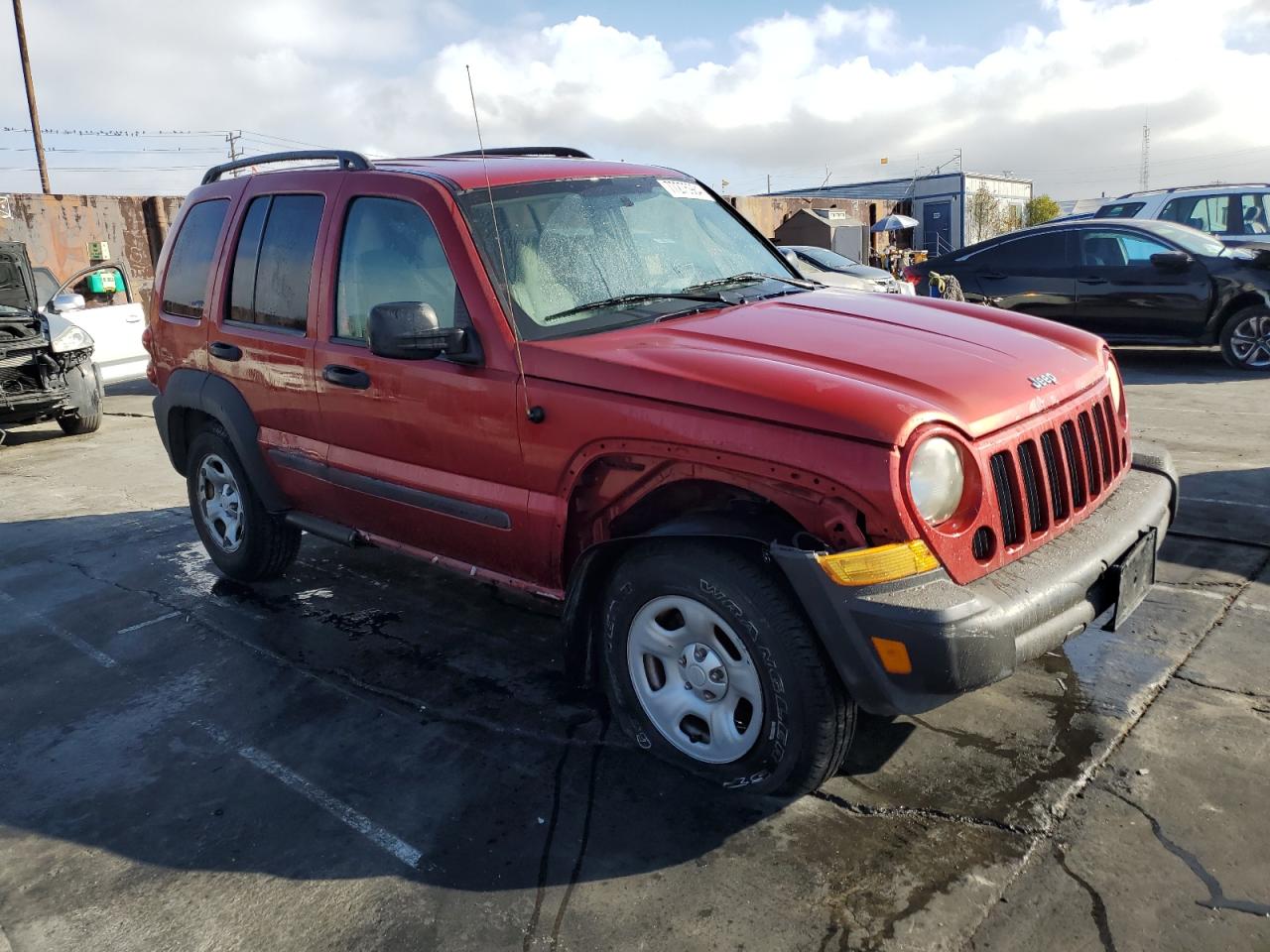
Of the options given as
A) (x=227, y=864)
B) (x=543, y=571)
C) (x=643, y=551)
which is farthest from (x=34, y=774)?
(x=643, y=551)

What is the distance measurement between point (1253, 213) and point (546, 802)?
12.7m

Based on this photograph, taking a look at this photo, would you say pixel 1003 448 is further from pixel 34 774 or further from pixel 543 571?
pixel 34 774

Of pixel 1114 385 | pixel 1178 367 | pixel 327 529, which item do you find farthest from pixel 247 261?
pixel 1178 367

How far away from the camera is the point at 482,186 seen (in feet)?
12.0

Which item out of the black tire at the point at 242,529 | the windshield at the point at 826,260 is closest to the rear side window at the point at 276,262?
the black tire at the point at 242,529

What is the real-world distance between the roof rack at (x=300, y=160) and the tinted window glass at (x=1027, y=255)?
871cm

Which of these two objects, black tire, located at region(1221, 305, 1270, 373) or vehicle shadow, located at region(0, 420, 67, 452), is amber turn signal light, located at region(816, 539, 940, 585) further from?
vehicle shadow, located at region(0, 420, 67, 452)

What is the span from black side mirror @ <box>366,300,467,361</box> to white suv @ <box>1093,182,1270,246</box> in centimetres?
1138

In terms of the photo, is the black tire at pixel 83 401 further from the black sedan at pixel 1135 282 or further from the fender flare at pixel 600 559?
the black sedan at pixel 1135 282

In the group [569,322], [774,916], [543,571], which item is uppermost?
[569,322]

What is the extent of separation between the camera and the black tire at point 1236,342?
31.6 feet

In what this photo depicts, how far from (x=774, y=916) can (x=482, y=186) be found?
8.57 feet

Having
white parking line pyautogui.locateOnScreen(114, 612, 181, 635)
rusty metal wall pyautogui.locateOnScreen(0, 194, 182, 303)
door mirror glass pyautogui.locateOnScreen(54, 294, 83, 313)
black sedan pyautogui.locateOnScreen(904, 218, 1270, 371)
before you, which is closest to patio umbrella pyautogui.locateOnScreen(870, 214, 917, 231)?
black sedan pyautogui.locateOnScreen(904, 218, 1270, 371)

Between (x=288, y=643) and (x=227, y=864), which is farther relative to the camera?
(x=288, y=643)
